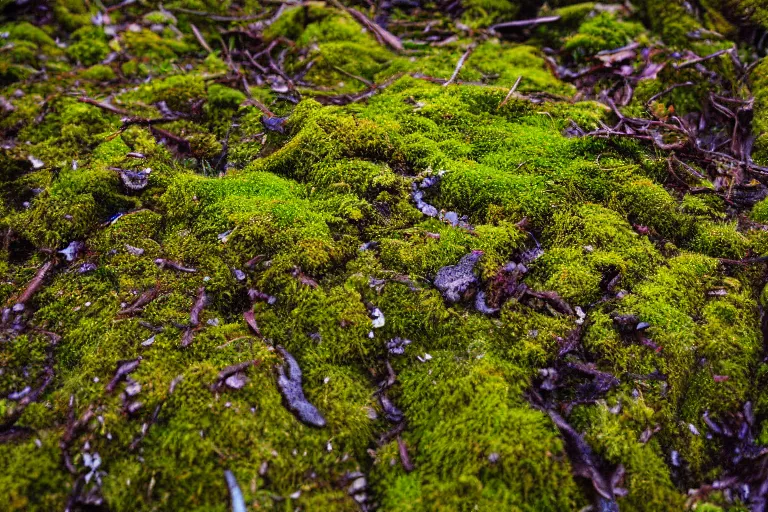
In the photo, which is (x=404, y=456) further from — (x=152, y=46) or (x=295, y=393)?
(x=152, y=46)

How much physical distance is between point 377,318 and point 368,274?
342mm

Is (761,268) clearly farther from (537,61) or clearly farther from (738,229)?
(537,61)

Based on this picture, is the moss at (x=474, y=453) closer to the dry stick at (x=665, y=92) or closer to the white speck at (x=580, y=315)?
the white speck at (x=580, y=315)

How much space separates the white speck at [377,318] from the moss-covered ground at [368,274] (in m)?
0.01

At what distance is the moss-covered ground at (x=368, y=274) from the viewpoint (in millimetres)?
2414

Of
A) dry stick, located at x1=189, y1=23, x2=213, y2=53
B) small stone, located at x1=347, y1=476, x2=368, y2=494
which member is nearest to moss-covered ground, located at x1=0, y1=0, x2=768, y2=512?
small stone, located at x1=347, y1=476, x2=368, y2=494

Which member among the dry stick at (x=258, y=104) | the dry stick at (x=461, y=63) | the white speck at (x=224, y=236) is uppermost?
the dry stick at (x=461, y=63)

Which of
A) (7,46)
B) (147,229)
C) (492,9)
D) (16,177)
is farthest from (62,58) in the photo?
(492,9)

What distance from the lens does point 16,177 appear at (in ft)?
12.9

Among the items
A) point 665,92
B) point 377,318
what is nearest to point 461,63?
point 665,92

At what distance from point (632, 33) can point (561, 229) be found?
3133 millimetres

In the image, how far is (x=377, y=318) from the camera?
9.86 feet

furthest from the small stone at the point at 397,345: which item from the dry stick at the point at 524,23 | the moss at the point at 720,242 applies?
the dry stick at the point at 524,23

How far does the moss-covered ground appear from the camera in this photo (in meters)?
2.41
